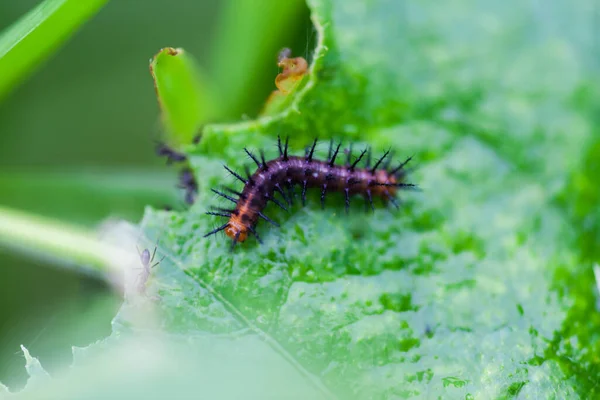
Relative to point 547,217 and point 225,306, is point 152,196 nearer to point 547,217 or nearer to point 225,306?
point 225,306

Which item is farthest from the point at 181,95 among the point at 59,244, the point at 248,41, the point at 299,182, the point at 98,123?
the point at 98,123

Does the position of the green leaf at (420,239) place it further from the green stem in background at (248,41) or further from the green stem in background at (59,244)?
the green stem in background at (248,41)

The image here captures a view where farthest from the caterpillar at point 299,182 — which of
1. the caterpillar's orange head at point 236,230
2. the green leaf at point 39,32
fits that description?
the green leaf at point 39,32

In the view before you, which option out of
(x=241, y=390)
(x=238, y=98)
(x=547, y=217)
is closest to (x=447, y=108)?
(x=547, y=217)

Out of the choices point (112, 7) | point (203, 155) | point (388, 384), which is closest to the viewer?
point (388, 384)

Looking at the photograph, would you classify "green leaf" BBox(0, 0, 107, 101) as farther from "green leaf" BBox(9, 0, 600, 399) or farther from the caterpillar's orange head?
the caterpillar's orange head

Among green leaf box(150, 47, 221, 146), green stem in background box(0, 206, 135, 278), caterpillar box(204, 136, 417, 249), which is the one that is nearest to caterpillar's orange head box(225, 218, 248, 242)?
caterpillar box(204, 136, 417, 249)

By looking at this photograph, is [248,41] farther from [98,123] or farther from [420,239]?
[420,239]
